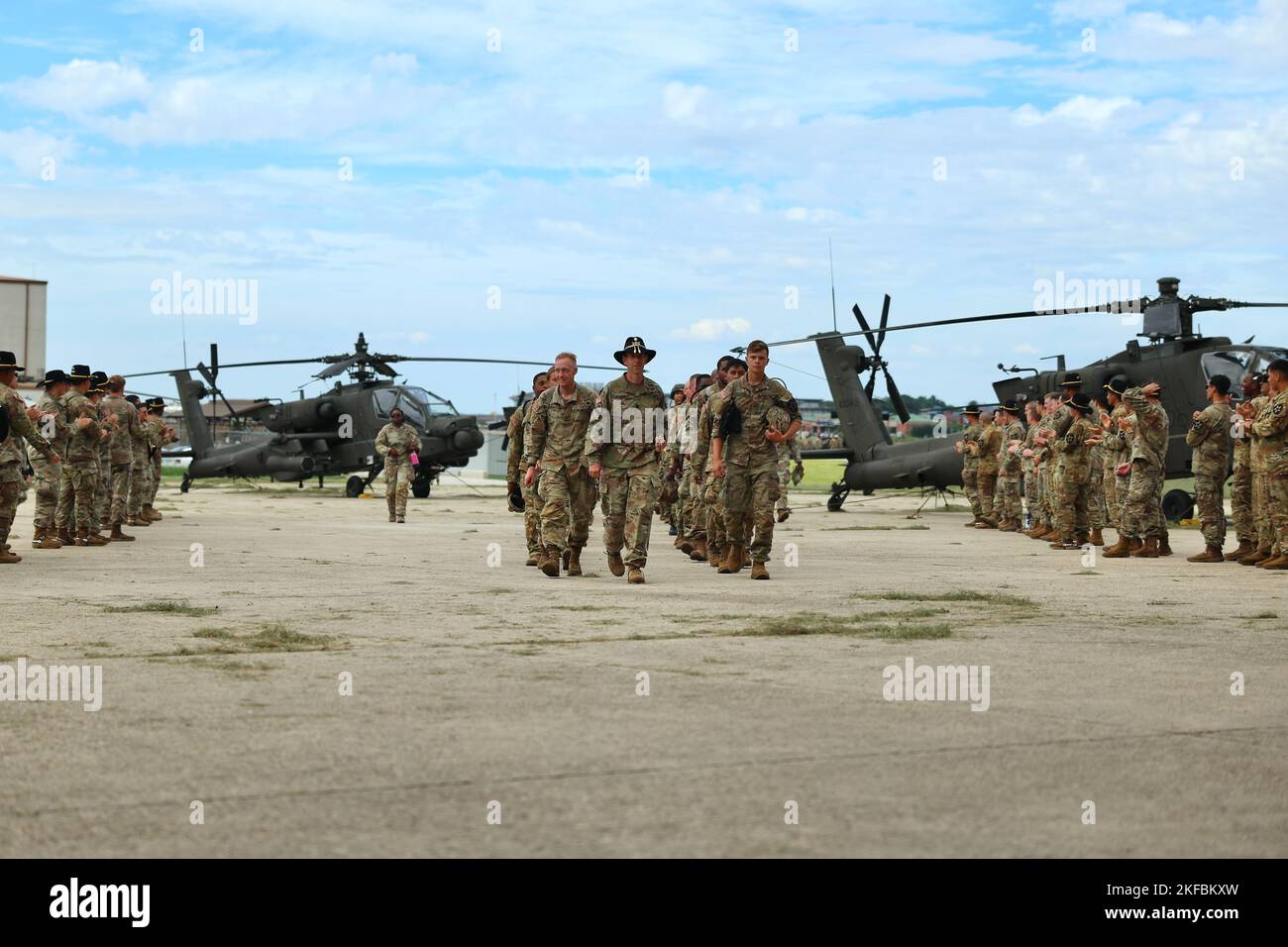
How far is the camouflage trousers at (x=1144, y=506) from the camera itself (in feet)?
52.9

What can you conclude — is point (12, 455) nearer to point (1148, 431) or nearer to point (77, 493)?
point (77, 493)

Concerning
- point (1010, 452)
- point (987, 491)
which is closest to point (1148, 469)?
point (1010, 452)

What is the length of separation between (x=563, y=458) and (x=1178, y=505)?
1233 cm

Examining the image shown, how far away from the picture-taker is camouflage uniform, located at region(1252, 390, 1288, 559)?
45.5ft

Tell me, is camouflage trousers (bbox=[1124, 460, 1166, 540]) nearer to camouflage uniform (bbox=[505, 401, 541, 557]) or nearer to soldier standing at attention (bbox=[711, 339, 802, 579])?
soldier standing at attention (bbox=[711, 339, 802, 579])

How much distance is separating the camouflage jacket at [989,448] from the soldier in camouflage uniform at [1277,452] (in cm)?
889

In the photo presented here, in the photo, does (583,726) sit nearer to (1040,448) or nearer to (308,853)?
(308,853)

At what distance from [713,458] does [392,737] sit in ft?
25.7

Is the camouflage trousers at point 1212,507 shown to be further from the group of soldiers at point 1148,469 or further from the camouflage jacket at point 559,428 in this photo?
the camouflage jacket at point 559,428

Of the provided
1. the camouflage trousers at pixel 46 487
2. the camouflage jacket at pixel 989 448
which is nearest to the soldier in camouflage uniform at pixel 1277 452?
the camouflage jacket at pixel 989 448

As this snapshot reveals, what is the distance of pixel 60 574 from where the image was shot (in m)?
13.1

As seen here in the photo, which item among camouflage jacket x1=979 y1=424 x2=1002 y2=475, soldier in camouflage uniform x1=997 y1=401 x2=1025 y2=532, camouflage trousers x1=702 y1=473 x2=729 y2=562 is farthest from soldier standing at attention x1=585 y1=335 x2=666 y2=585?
camouflage jacket x1=979 y1=424 x2=1002 y2=475
